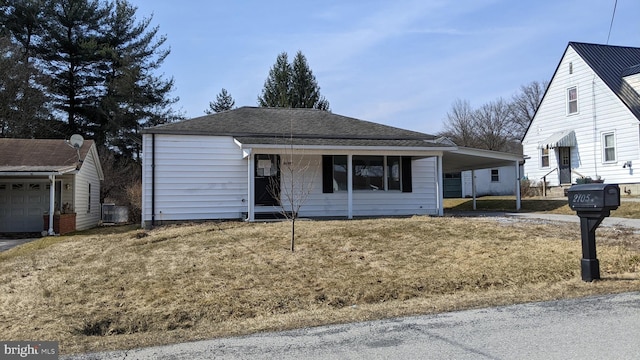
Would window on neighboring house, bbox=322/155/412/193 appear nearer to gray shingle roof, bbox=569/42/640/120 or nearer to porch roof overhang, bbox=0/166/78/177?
porch roof overhang, bbox=0/166/78/177

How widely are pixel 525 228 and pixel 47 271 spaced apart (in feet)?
33.7

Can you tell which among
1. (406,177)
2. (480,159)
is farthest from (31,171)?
(480,159)

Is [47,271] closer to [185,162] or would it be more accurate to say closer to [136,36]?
[185,162]

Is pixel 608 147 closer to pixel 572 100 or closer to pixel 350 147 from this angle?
pixel 572 100

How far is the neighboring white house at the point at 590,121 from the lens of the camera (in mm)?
20000

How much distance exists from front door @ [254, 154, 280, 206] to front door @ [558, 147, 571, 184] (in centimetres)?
1564

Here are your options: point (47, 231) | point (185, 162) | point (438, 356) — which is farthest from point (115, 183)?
point (438, 356)

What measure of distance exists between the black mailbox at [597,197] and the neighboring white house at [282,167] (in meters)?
8.29

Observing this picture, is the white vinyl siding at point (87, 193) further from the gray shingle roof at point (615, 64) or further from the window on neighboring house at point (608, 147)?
the gray shingle roof at point (615, 64)

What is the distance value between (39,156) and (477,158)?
56.0 feet

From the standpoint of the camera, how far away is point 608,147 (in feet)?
68.5

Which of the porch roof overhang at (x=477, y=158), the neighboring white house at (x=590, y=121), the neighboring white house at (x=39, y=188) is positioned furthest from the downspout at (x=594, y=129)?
the neighboring white house at (x=39, y=188)

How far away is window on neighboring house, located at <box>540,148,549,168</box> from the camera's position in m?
24.6

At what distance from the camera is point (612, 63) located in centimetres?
2255
